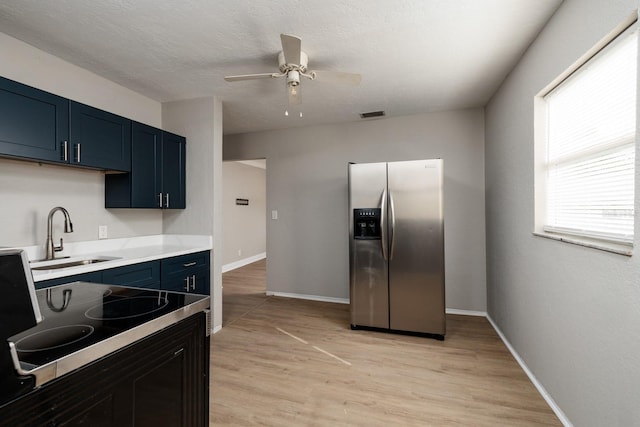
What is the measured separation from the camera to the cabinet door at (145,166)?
272 centimetres

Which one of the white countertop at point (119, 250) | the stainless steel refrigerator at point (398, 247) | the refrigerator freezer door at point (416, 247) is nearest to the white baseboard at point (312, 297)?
the stainless steel refrigerator at point (398, 247)

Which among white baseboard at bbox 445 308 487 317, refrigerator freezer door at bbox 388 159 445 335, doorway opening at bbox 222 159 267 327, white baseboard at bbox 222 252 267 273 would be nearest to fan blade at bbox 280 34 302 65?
refrigerator freezer door at bbox 388 159 445 335

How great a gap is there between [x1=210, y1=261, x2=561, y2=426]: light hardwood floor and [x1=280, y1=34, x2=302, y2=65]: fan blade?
7.60 feet

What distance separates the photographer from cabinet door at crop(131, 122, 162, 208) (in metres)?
2.72

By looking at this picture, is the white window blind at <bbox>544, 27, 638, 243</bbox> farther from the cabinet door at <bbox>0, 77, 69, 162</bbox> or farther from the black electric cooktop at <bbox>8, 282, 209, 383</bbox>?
the cabinet door at <bbox>0, 77, 69, 162</bbox>

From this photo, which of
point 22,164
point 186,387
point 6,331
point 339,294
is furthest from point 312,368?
point 22,164

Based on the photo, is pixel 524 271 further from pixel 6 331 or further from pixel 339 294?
pixel 6 331

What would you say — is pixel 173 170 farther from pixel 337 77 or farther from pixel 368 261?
pixel 368 261

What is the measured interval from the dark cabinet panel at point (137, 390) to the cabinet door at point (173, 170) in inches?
89.0

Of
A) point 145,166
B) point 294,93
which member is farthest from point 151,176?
point 294,93

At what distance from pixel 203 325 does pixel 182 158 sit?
97.4 inches

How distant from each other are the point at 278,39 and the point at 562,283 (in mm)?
2461

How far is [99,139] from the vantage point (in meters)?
2.40

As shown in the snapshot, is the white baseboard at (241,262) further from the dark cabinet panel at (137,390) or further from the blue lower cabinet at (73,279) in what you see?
the dark cabinet panel at (137,390)
